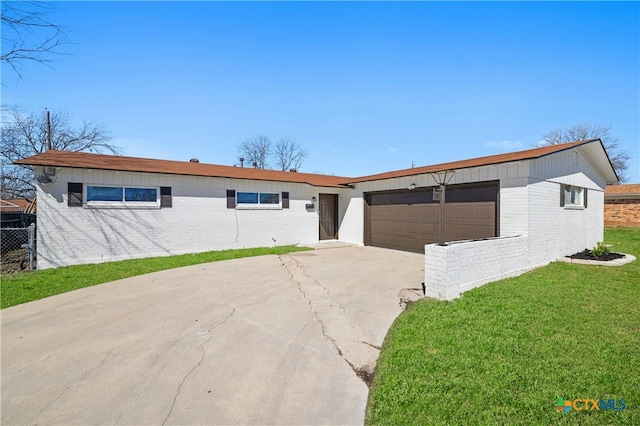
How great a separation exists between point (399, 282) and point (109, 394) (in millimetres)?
5438

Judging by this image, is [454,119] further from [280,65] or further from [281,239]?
[281,239]

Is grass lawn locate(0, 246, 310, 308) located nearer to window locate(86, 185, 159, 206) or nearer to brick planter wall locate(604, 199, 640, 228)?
window locate(86, 185, 159, 206)

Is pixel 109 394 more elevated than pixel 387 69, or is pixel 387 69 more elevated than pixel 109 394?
pixel 387 69

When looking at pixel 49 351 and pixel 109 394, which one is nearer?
pixel 109 394

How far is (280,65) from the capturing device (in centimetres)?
1000

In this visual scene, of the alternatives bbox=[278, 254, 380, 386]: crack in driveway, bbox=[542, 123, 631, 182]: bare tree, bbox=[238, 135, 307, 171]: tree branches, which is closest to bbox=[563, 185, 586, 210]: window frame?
bbox=[278, 254, 380, 386]: crack in driveway

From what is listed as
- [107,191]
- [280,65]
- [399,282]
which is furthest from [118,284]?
[280,65]

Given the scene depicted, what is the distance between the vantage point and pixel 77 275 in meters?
7.29

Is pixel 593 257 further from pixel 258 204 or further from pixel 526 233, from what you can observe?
pixel 258 204

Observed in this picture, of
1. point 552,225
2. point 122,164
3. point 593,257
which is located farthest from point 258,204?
point 593,257

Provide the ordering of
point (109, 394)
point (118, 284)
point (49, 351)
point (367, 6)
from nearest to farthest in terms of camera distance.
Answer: point (109, 394) < point (49, 351) < point (118, 284) < point (367, 6)

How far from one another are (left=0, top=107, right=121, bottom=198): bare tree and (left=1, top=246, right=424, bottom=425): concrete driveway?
784 inches

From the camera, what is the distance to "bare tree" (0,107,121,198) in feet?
61.1

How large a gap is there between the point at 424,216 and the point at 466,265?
4770 mm
